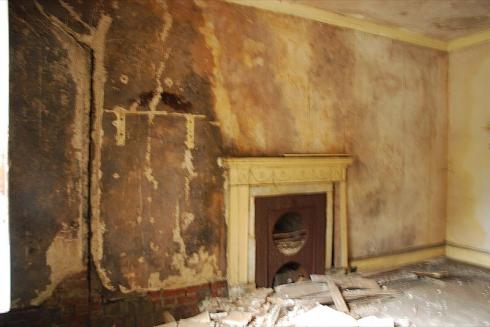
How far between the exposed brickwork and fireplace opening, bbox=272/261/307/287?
2.38 ft

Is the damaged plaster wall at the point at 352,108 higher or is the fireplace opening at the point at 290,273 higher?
the damaged plaster wall at the point at 352,108

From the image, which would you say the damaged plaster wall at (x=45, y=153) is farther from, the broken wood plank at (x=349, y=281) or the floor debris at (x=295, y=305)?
the broken wood plank at (x=349, y=281)

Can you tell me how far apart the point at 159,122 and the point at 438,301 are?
10.5 feet

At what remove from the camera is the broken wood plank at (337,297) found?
2917 mm

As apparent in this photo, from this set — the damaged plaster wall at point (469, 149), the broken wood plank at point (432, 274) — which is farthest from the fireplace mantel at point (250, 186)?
the damaged plaster wall at point (469, 149)

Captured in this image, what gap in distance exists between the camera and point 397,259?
4191 mm

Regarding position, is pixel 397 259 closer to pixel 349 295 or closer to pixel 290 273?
pixel 349 295

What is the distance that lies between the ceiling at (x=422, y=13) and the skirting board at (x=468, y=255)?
2.94m

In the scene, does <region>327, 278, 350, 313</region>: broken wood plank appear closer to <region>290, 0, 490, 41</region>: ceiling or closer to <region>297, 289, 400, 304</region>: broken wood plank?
<region>297, 289, 400, 304</region>: broken wood plank

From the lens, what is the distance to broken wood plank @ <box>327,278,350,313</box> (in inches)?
115

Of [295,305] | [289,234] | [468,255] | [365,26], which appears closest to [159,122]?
[289,234]

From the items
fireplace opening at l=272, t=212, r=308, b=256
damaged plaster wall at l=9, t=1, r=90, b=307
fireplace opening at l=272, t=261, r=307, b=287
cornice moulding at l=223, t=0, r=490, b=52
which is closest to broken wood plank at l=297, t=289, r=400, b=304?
fireplace opening at l=272, t=261, r=307, b=287

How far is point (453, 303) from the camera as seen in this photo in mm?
3131

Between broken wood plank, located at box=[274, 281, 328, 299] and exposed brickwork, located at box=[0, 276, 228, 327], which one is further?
broken wood plank, located at box=[274, 281, 328, 299]
